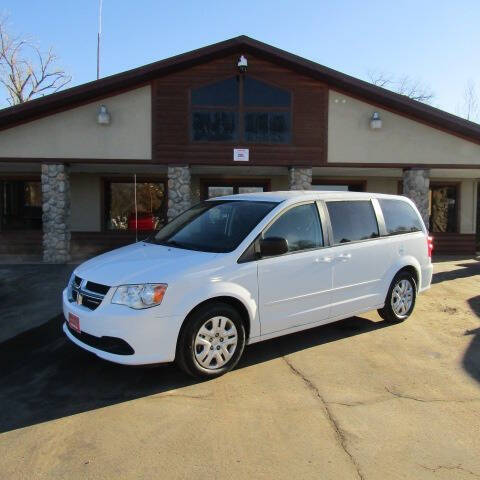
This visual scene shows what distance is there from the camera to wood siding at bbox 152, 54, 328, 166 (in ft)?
41.0

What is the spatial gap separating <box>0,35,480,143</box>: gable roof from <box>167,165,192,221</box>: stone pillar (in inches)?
96.2

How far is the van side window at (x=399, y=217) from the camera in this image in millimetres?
6332

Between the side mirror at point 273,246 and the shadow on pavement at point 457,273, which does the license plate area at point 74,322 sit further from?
the shadow on pavement at point 457,273

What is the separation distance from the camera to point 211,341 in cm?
430

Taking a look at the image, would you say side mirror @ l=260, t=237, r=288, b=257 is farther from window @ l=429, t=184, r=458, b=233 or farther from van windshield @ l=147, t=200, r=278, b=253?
window @ l=429, t=184, r=458, b=233

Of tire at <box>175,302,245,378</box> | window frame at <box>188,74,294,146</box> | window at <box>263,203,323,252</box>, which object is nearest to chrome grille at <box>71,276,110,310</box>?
tire at <box>175,302,245,378</box>

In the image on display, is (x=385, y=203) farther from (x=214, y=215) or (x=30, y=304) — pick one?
(x=30, y=304)

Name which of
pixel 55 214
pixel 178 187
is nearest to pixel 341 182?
pixel 178 187

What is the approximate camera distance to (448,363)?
492 centimetres

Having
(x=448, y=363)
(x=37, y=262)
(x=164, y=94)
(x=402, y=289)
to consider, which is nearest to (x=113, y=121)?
(x=164, y=94)

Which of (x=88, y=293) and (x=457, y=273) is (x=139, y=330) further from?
(x=457, y=273)

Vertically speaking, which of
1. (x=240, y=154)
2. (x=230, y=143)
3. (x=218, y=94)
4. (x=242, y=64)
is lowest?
(x=240, y=154)

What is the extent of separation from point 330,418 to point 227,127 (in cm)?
1012

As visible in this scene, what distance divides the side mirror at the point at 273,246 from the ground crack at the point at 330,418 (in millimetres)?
1166
